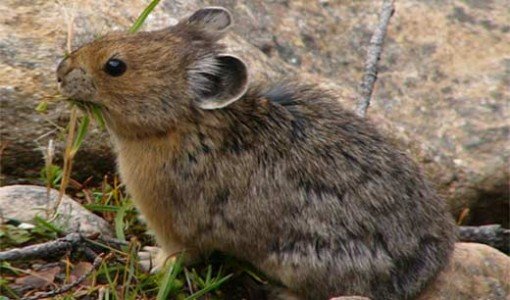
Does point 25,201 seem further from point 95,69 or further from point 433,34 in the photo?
point 433,34

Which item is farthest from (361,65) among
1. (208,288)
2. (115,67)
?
(208,288)

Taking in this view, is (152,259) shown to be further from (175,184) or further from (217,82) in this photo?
(217,82)

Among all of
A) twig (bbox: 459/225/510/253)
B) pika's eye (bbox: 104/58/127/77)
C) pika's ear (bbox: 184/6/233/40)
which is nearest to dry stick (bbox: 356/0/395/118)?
twig (bbox: 459/225/510/253)

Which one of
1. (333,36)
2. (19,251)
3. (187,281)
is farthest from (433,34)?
(19,251)

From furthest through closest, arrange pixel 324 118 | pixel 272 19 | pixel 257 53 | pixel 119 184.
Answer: pixel 272 19 → pixel 257 53 → pixel 119 184 → pixel 324 118

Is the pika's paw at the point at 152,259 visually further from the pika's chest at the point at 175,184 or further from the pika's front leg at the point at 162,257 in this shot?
the pika's chest at the point at 175,184

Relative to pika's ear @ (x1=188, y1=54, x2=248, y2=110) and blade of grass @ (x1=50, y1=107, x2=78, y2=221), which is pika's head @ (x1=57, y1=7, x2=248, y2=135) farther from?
blade of grass @ (x1=50, y1=107, x2=78, y2=221)
